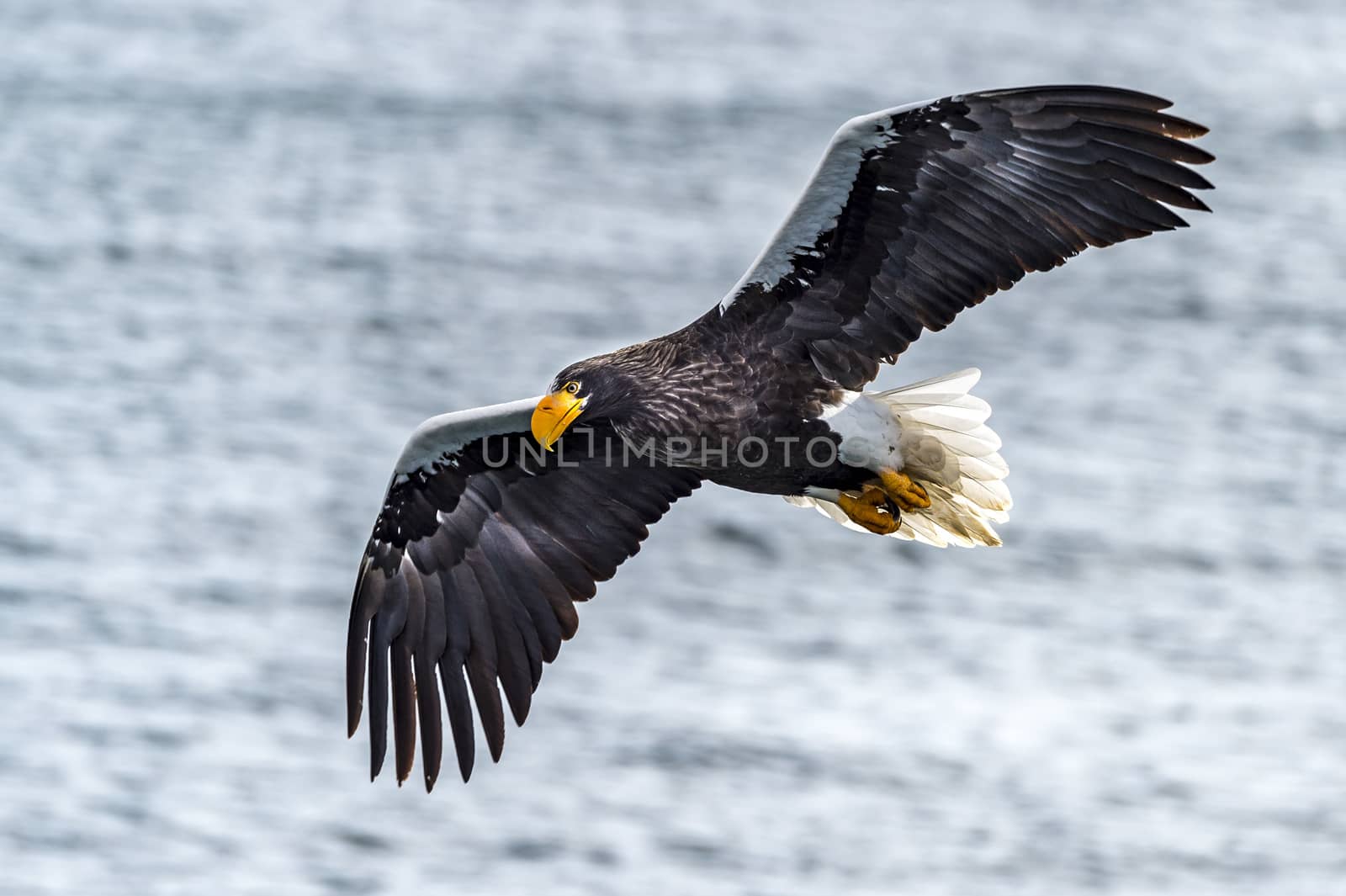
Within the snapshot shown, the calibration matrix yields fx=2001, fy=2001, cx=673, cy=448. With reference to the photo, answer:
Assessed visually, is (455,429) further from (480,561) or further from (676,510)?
(676,510)

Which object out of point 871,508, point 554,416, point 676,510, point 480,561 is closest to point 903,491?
point 871,508

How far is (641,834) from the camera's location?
13609 millimetres

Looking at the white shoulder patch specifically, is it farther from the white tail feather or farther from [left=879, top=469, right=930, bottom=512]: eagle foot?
[left=879, top=469, right=930, bottom=512]: eagle foot

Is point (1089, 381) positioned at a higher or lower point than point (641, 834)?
higher

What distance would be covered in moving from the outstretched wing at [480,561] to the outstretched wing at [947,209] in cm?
100

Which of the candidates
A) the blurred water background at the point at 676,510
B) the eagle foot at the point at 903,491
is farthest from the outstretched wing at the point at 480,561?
the blurred water background at the point at 676,510

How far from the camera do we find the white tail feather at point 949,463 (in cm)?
778

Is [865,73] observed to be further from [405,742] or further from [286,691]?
[405,742]

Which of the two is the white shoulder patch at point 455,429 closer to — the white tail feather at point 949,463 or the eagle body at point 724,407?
the eagle body at point 724,407

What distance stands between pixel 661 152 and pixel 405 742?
1615 centimetres

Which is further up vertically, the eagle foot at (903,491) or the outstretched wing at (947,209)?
the outstretched wing at (947,209)

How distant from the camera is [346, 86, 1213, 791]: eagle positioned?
7.17 metres

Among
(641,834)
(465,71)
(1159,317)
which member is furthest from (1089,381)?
(465,71)

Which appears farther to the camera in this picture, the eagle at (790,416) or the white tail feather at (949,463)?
the white tail feather at (949,463)
